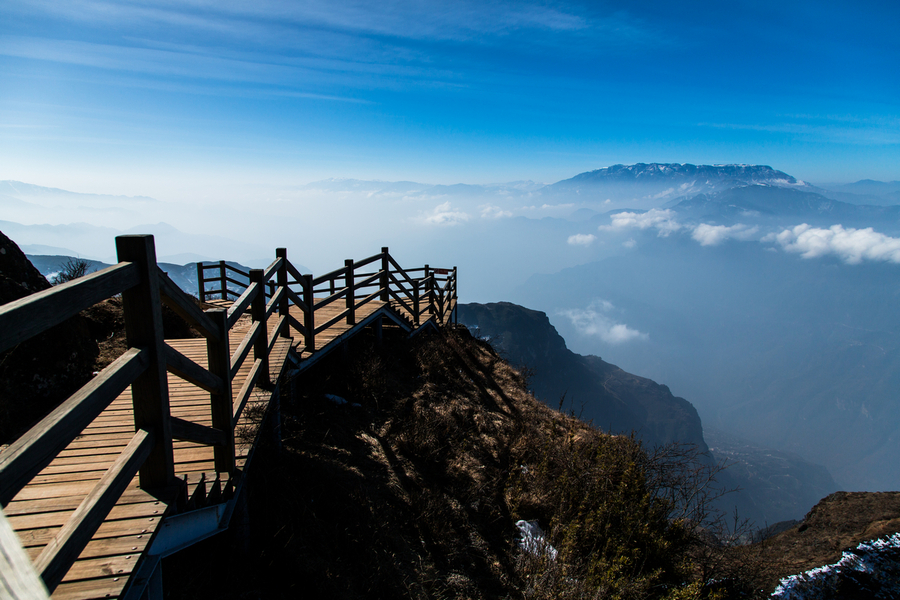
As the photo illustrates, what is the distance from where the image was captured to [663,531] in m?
5.16

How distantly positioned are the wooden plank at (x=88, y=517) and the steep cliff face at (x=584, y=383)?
8951cm

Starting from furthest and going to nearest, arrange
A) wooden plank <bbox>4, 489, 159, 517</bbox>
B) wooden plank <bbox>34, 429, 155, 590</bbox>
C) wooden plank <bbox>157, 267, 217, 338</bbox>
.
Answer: wooden plank <bbox>157, 267, 217, 338</bbox>, wooden plank <bbox>4, 489, 159, 517</bbox>, wooden plank <bbox>34, 429, 155, 590</bbox>

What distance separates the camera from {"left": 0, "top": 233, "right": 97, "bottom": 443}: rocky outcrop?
390 cm

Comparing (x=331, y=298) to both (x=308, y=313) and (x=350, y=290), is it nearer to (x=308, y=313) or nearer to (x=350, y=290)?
(x=350, y=290)

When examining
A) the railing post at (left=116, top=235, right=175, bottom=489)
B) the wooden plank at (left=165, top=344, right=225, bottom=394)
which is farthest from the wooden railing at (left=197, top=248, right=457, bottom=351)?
the railing post at (left=116, top=235, right=175, bottom=489)

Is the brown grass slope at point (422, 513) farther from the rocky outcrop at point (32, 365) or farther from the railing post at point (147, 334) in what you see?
the railing post at point (147, 334)

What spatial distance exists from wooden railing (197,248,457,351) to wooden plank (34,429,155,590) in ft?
5.38

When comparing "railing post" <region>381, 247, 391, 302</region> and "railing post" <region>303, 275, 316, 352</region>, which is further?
"railing post" <region>381, 247, 391, 302</region>

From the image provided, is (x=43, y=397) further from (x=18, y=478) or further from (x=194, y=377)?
(x=18, y=478)

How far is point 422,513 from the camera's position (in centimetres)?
510

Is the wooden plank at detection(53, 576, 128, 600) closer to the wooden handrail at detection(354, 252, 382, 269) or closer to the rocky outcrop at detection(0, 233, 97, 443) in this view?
the rocky outcrop at detection(0, 233, 97, 443)

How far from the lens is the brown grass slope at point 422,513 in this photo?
3979 millimetres

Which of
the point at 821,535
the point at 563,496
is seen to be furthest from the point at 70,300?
the point at 821,535

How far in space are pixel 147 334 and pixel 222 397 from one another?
42.7 inches
